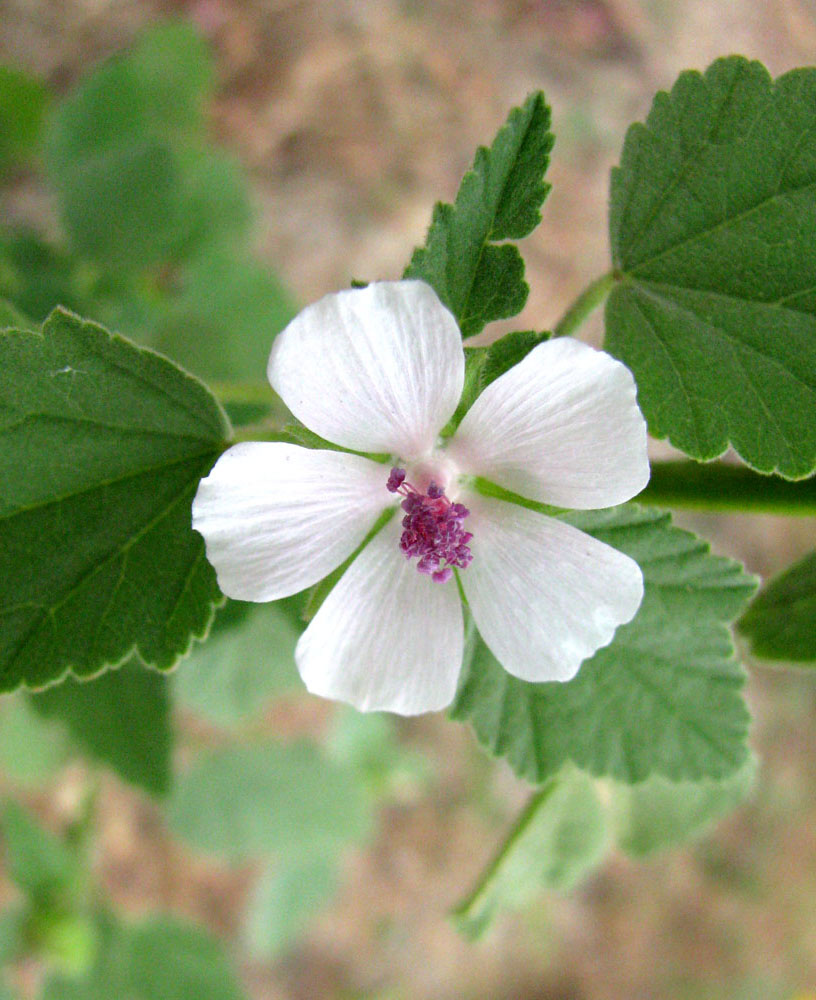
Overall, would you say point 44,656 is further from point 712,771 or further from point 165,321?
point 165,321

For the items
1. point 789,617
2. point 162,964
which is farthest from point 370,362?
point 162,964

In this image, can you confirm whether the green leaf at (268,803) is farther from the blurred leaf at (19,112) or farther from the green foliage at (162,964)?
the blurred leaf at (19,112)

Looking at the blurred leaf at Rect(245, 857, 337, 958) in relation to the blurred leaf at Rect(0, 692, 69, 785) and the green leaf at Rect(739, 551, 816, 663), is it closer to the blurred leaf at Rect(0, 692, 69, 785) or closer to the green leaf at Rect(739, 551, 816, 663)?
the blurred leaf at Rect(0, 692, 69, 785)

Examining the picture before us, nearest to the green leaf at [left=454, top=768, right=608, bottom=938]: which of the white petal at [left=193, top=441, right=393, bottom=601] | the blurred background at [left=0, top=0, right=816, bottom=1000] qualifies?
the white petal at [left=193, top=441, right=393, bottom=601]

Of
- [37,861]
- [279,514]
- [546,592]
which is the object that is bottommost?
[37,861]

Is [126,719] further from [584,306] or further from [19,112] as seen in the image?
[19,112]

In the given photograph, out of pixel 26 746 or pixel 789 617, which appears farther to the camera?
pixel 26 746

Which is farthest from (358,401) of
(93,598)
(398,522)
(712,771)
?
(712,771)

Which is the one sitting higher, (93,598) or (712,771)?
(93,598)
